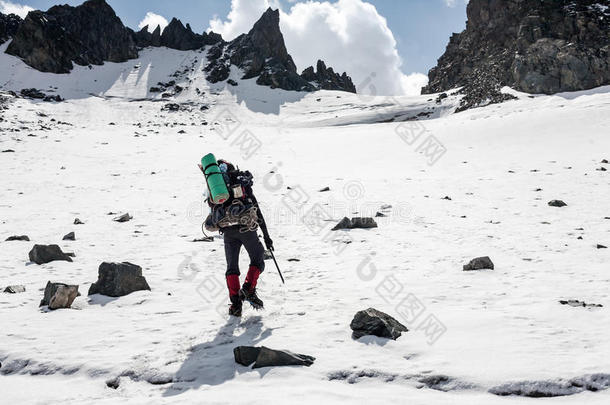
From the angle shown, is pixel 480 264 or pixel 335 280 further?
pixel 335 280

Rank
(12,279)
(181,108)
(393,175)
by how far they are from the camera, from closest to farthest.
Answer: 1. (12,279)
2. (393,175)
3. (181,108)

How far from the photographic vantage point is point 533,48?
175 ft

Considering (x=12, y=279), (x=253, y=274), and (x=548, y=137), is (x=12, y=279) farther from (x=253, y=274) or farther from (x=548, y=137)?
(x=548, y=137)

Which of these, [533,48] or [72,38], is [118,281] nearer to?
[533,48]

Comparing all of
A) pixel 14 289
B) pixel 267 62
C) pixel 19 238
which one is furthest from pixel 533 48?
pixel 267 62

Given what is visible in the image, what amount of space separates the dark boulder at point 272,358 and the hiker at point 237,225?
1.64 m

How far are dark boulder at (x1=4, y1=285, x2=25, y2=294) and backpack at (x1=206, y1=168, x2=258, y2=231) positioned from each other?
399 cm

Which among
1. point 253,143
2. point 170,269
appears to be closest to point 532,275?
point 170,269

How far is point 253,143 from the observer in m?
37.3

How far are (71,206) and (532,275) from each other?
52.2 feet

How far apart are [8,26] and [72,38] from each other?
1327cm

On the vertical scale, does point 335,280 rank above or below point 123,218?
below

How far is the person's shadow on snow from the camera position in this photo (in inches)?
158

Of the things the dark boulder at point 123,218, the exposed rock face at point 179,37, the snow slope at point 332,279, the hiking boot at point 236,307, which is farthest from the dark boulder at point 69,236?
the exposed rock face at point 179,37
